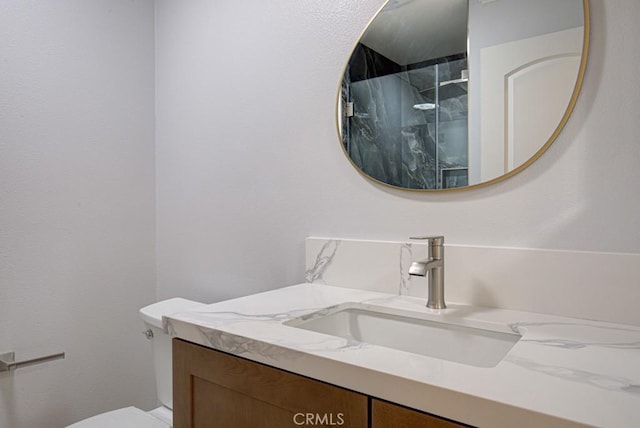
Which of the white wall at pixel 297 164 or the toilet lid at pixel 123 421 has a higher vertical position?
the white wall at pixel 297 164

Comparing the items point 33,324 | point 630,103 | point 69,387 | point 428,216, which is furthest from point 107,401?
point 630,103

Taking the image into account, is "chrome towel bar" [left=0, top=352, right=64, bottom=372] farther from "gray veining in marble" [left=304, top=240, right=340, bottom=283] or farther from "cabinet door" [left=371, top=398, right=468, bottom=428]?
"cabinet door" [left=371, top=398, right=468, bottom=428]

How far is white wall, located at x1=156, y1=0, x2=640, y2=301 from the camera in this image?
873 millimetres

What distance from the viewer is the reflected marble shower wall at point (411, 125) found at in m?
1.05

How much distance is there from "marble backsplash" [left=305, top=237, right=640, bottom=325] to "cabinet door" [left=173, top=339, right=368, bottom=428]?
484 millimetres

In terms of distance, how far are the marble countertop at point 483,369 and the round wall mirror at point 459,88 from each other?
1.24 feet

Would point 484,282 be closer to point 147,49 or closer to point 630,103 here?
point 630,103

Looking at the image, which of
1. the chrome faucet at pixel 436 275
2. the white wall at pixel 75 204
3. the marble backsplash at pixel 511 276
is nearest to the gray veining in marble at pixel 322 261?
the marble backsplash at pixel 511 276

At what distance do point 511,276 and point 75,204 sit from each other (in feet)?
5.11

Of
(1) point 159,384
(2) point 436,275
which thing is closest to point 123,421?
(1) point 159,384

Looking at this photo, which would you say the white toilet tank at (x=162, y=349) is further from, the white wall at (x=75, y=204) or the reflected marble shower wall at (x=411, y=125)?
the reflected marble shower wall at (x=411, y=125)

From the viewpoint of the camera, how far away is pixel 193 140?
1715mm

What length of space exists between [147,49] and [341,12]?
1027 mm
